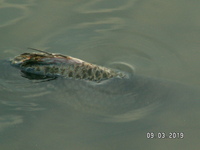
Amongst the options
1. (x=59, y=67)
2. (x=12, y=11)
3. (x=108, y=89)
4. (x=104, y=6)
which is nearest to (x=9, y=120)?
(x=59, y=67)

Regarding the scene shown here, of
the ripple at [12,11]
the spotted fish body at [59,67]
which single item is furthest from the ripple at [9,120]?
the ripple at [12,11]

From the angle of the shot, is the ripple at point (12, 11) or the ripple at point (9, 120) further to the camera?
the ripple at point (12, 11)

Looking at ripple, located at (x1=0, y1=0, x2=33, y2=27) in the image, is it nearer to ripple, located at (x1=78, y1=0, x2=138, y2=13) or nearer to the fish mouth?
ripple, located at (x1=78, y1=0, x2=138, y2=13)

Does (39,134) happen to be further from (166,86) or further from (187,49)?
(187,49)

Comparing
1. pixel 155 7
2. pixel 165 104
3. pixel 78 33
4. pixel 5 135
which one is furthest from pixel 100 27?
pixel 5 135
